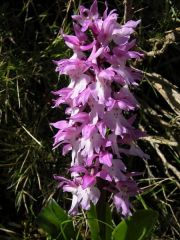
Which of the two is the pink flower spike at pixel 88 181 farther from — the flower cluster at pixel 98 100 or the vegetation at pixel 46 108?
the vegetation at pixel 46 108

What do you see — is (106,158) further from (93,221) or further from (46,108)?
(46,108)

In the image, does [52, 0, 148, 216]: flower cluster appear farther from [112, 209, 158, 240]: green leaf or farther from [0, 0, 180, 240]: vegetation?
[0, 0, 180, 240]: vegetation

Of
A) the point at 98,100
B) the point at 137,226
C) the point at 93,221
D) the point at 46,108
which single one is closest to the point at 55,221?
the point at 93,221

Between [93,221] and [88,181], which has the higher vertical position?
[88,181]

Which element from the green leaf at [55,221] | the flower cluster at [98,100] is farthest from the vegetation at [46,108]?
the flower cluster at [98,100]

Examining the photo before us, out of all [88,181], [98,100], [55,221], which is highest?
[98,100]

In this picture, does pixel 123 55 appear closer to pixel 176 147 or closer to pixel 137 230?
pixel 137 230
